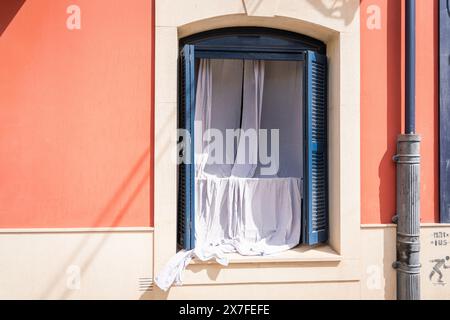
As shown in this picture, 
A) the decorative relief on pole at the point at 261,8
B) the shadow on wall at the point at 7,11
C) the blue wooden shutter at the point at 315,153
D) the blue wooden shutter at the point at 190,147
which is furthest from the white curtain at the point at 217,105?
the shadow on wall at the point at 7,11

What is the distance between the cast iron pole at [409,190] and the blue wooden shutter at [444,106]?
309mm

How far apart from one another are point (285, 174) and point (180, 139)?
1.28m

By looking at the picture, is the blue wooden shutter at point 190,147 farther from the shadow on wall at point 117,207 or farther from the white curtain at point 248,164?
the shadow on wall at point 117,207

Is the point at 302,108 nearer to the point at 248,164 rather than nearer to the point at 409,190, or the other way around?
the point at 248,164

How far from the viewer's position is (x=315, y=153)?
3793 mm

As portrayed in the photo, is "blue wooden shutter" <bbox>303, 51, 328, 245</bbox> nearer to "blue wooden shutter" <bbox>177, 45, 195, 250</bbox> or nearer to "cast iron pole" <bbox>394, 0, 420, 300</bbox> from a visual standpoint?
"cast iron pole" <bbox>394, 0, 420, 300</bbox>

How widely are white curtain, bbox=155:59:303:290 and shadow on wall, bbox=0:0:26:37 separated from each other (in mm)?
1836

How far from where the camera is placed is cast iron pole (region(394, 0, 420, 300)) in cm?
362

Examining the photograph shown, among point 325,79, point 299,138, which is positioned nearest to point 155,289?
point 299,138

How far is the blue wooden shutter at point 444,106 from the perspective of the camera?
12.3ft

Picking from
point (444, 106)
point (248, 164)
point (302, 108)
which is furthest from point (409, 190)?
point (248, 164)

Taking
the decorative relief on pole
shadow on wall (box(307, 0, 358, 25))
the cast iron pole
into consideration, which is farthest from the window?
the cast iron pole

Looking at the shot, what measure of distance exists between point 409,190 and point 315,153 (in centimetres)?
97

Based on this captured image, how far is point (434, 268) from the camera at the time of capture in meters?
3.77
